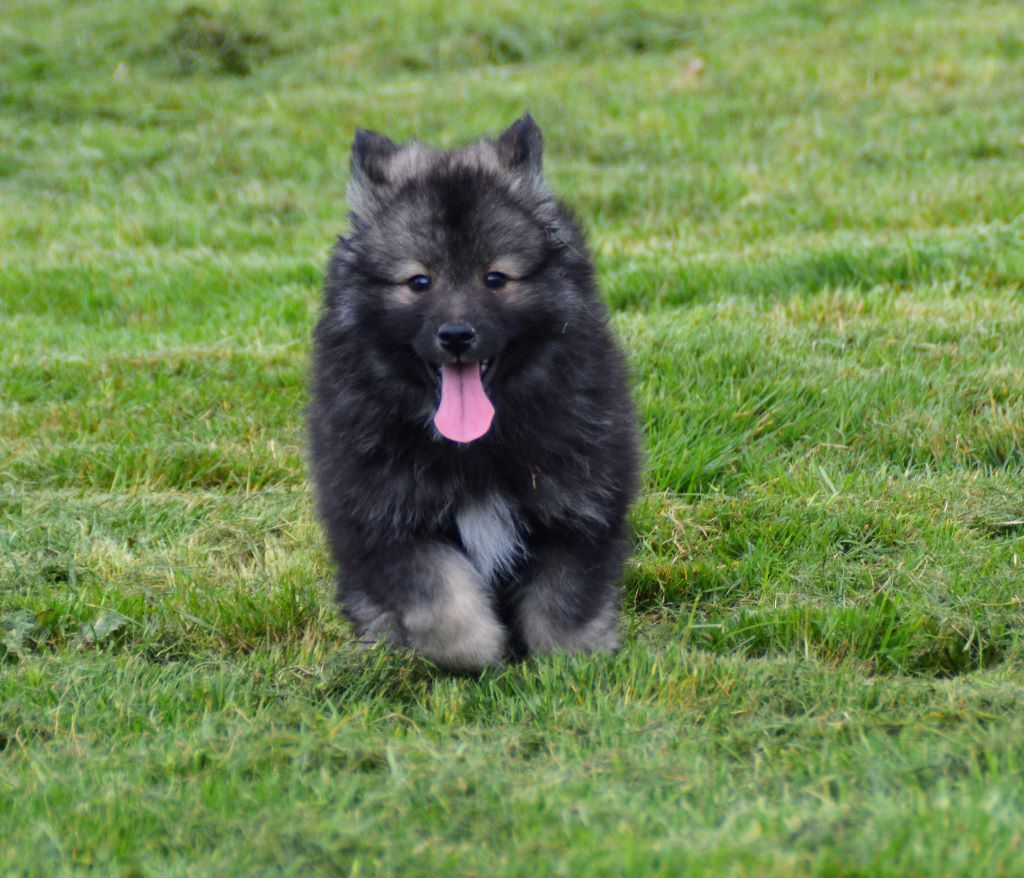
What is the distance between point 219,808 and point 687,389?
373 cm

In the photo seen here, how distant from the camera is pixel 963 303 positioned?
7.02 m

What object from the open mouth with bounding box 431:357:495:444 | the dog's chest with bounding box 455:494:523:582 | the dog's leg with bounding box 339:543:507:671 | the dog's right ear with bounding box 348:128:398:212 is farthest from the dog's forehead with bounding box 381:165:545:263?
the dog's leg with bounding box 339:543:507:671

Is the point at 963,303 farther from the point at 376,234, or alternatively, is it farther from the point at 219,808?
the point at 219,808

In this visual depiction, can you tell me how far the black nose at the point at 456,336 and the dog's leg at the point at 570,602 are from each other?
79cm

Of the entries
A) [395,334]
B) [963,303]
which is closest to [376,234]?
[395,334]

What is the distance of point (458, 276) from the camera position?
3.95m

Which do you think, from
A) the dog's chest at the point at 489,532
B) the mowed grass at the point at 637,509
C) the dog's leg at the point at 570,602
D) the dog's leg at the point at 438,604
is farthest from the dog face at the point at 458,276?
the mowed grass at the point at 637,509

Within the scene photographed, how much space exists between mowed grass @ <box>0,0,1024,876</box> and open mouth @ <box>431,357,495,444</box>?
77 centimetres

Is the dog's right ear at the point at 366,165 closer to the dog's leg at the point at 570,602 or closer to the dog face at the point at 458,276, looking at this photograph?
the dog face at the point at 458,276

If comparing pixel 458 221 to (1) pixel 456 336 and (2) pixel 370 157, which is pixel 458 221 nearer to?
(1) pixel 456 336

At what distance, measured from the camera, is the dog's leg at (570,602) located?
4129 millimetres

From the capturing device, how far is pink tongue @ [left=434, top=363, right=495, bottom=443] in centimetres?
393

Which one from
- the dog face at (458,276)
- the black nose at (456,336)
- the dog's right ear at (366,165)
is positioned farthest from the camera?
the dog's right ear at (366,165)

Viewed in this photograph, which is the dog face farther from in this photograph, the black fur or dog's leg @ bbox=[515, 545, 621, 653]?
dog's leg @ bbox=[515, 545, 621, 653]
